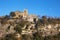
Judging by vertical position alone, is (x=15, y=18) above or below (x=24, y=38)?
above

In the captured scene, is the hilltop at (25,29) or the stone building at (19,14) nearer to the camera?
the hilltop at (25,29)

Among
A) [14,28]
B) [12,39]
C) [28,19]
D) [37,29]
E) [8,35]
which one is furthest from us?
[28,19]

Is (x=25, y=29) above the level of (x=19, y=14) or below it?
below

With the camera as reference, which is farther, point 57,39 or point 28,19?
point 28,19

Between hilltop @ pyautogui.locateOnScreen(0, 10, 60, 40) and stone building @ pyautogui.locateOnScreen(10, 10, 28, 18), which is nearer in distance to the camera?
hilltop @ pyautogui.locateOnScreen(0, 10, 60, 40)

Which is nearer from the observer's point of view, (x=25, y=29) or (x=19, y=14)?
(x=25, y=29)

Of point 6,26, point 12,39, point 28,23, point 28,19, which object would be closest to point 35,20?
point 28,19

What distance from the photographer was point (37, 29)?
137 ft

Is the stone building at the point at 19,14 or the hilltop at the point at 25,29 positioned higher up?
the stone building at the point at 19,14

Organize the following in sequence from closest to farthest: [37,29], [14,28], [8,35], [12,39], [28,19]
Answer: [12,39] → [8,35] → [14,28] → [37,29] → [28,19]

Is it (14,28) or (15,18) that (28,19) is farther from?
(14,28)

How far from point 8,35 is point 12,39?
2732 mm

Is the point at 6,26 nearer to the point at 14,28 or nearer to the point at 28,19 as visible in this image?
the point at 14,28

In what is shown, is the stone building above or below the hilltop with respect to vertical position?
above
